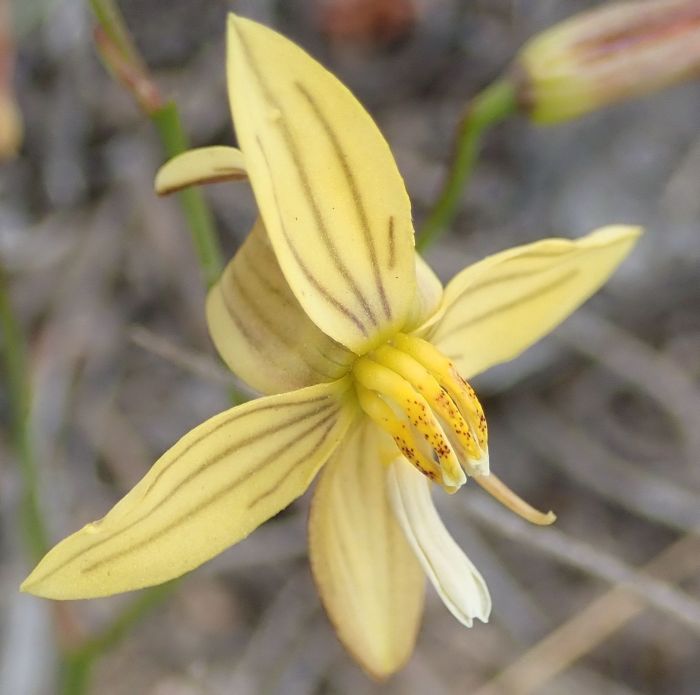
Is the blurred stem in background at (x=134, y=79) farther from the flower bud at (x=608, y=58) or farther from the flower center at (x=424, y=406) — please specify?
the flower bud at (x=608, y=58)

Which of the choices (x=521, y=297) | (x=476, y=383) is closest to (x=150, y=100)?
(x=521, y=297)


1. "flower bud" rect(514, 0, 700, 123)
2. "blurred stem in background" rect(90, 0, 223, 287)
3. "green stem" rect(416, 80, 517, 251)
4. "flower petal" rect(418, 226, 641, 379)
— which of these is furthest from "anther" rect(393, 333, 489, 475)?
"flower bud" rect(514, 0, 700, 123)

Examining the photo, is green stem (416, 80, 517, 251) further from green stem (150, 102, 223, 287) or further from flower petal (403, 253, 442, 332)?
flower petal (403, 253, 442, 332)

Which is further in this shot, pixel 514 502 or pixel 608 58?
pixel 608 58

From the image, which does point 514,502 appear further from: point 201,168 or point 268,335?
point 201,168

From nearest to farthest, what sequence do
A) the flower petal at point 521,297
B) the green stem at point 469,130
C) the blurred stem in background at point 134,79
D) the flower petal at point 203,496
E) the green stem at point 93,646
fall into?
the flower petal at point 203,496 < the flower petal at point 521,297 < the blurred stem in background at point 134,79 < the green stem at point 469,130 < the green stem at point 93,646

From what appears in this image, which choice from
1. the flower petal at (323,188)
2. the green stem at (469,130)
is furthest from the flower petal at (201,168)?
the green stem at (469,130)

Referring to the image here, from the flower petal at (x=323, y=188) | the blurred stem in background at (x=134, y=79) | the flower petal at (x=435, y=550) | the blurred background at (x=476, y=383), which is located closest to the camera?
the flower petal at (x=323, y=188)
